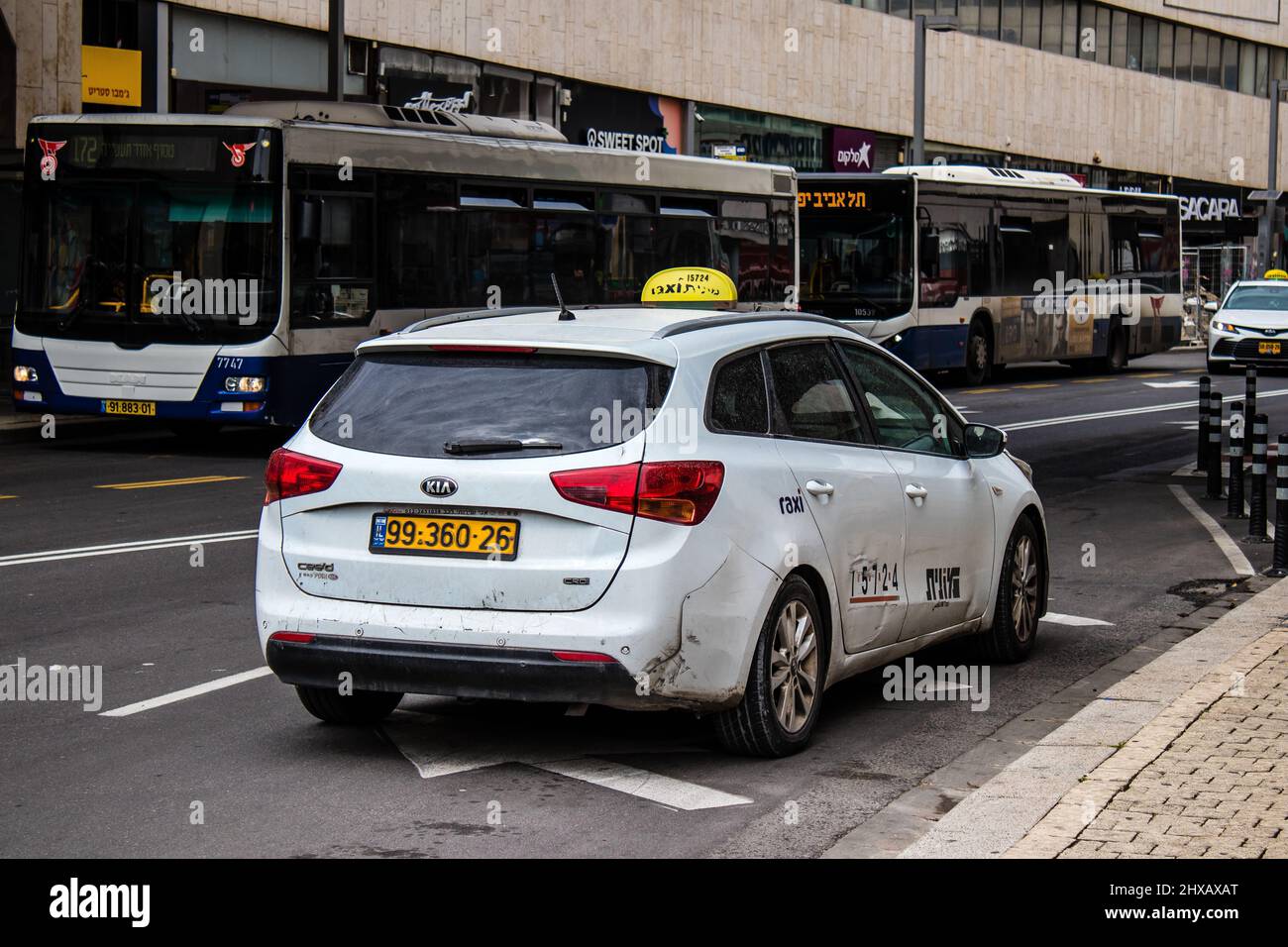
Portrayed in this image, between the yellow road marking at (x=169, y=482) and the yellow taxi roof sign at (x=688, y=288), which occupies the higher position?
the yellow taxi roof sign at (x=688, y=288)

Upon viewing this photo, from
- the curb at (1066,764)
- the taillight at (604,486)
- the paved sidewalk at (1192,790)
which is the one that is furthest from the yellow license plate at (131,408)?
the taillight at (604,486)

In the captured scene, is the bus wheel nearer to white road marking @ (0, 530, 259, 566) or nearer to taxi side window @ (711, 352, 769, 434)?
white road marking @ (0, 530, 259, 566)

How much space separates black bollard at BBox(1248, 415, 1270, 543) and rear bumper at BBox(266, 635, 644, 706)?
26.8 ft

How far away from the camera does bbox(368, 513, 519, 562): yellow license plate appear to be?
6.62m

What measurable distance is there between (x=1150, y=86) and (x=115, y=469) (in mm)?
52263

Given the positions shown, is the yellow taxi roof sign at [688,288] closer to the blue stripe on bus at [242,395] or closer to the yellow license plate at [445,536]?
the blue stripe on bus at [242,395]

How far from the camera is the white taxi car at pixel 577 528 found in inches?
258

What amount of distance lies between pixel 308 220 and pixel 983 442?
10.9 m

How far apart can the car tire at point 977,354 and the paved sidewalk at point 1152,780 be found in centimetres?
2375

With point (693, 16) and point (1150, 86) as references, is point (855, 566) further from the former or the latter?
point (1150, 86)

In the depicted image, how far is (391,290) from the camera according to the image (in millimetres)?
19281

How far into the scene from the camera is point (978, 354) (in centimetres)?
3247

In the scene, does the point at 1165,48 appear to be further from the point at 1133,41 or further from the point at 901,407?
the point at 901,407

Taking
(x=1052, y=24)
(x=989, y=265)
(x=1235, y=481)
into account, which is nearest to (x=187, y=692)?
(x=1235, y=481)
